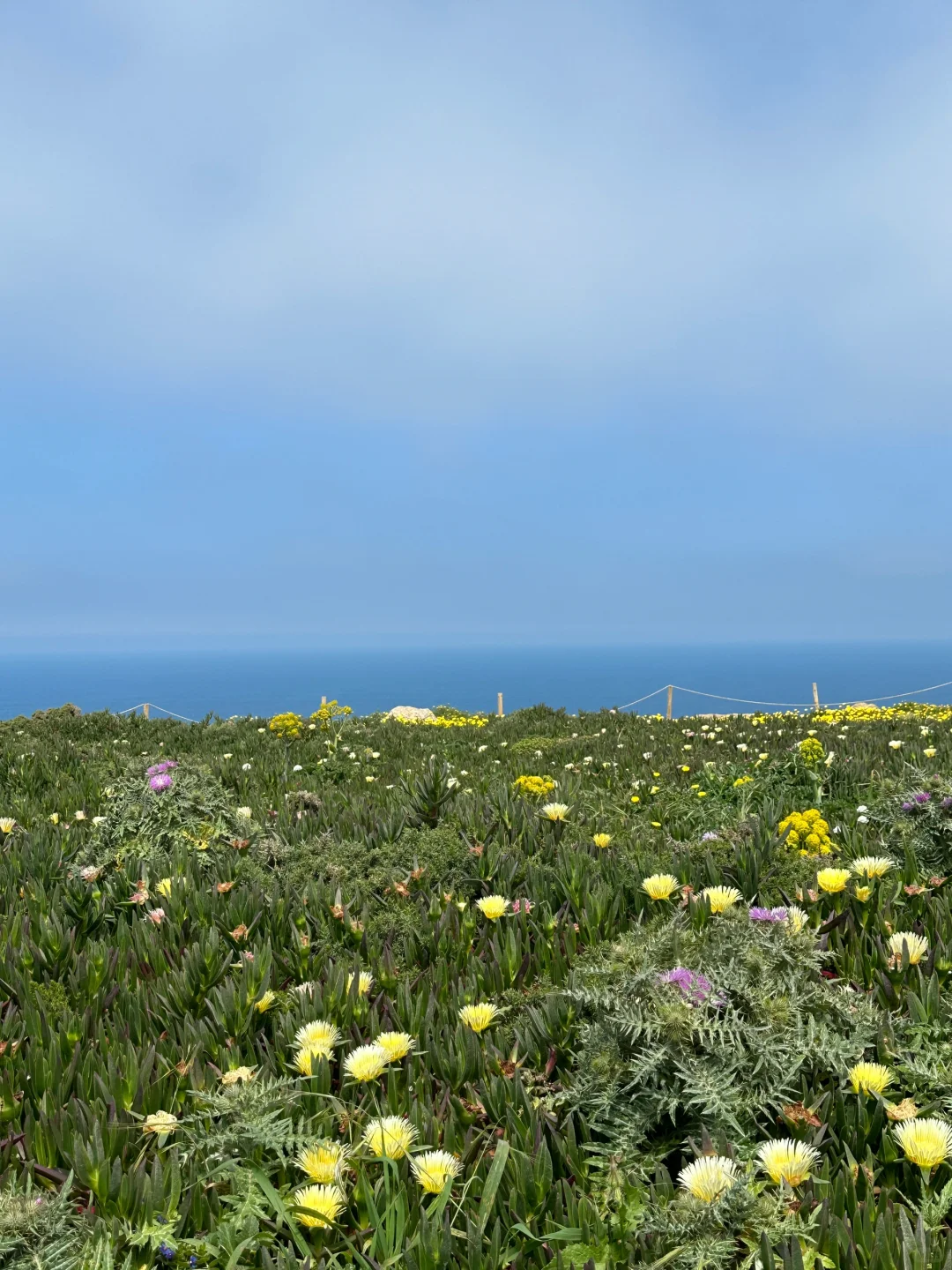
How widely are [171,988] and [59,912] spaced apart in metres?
1.29

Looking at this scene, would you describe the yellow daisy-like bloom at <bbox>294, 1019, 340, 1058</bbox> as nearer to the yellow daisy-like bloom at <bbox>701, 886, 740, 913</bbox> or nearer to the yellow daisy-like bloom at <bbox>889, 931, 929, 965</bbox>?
the yellow daisy-like bloom at <bbox>701, 886, 740, 913</bbox>

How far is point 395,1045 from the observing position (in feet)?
7.47

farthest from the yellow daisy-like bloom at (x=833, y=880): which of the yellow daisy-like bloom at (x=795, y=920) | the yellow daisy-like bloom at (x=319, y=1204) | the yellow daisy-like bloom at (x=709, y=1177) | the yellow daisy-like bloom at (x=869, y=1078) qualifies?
the yellow daisy-like bloom at (x=319, y=1204)

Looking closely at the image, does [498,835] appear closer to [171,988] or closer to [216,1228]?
[171,988]

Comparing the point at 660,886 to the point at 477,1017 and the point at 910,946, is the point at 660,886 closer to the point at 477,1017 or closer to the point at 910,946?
the point at 910,946

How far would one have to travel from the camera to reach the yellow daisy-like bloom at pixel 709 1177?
165 centimetres

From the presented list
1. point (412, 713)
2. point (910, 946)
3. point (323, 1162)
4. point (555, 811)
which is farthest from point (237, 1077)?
point (412, 713)

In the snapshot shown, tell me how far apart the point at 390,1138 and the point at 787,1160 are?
878mm

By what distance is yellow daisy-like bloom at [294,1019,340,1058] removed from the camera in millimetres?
2303

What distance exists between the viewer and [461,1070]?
2.27m

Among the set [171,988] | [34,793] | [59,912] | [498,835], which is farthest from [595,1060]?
[34,793]

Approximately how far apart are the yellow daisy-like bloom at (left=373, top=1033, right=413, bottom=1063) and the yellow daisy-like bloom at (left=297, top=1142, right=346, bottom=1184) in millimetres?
368

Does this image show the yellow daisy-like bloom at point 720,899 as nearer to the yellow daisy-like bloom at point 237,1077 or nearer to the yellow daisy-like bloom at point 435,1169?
the yellow daisy-like bloom at point 435,1169

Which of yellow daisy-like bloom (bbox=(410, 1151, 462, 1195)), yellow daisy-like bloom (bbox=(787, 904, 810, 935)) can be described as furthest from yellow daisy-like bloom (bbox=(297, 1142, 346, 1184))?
yellow daisy-like bloom (bbox=(787, 904, 810, 935))
